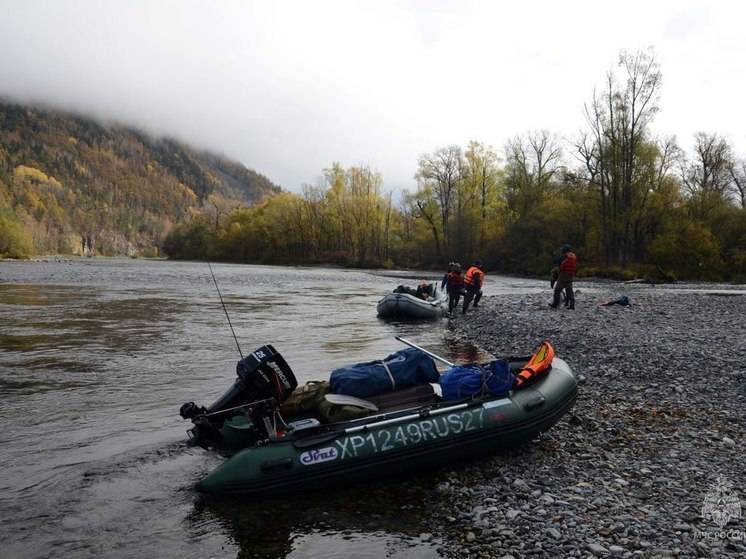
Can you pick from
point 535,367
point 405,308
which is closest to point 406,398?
point 535,367

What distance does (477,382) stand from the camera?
6.23m

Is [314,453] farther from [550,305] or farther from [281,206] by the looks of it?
[281,206]

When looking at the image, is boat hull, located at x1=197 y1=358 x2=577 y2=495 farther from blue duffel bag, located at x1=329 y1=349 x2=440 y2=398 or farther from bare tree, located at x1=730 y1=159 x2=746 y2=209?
bare tree, located at x1=730 y1=159 x2=746 y2=209

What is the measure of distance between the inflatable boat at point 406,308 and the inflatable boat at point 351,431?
12084 mm

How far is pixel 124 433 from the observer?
280 inches

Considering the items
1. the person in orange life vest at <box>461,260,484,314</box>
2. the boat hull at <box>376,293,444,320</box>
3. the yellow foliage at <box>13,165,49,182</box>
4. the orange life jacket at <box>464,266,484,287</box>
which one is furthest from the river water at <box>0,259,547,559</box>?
the yellow foliage at <box>13,165,49,182</box>

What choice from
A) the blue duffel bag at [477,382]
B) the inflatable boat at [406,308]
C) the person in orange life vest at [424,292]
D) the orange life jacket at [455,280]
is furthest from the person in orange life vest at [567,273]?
the blue duffel bag at [477,382]

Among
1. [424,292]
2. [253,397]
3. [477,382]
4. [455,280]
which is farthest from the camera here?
[424,292]

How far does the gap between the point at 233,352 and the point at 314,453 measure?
302 inches

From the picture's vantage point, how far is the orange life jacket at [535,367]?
6.41 metres

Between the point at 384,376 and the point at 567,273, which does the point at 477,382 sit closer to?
the point at 384,376

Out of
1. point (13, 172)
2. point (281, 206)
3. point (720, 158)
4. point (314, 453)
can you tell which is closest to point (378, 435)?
point (314, 453)

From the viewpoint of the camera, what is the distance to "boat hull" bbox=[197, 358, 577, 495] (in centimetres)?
513

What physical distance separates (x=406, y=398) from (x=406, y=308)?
12.4 m
